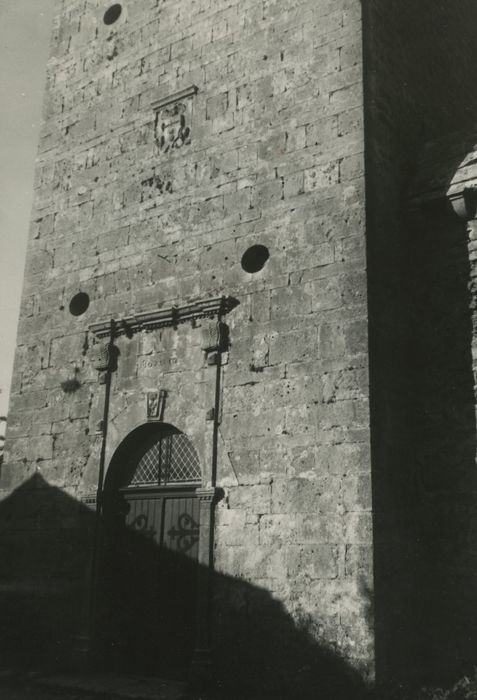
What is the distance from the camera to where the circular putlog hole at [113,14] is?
10867 millimetres

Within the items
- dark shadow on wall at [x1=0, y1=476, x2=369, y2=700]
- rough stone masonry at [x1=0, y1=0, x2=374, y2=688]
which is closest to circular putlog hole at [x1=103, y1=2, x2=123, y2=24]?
rough stone masonry at [x1=0, y1=0, x2=374, y2=688]

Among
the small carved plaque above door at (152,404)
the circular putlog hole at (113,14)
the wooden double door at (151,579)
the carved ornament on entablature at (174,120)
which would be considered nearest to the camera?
the wooden double door at (151,579)

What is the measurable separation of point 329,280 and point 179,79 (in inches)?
153

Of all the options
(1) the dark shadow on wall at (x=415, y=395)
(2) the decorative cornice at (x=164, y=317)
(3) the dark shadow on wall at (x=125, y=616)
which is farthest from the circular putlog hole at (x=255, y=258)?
(3) the dark shadow on wall at (x=125, y=616)

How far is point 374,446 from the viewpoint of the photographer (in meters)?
6.90

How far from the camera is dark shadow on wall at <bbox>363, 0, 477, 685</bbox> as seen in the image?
6.88m

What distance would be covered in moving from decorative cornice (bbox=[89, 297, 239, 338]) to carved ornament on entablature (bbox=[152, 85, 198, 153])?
224 centimetres

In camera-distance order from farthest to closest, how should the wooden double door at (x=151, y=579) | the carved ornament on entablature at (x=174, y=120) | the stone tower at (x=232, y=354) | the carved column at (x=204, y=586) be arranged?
the carved ornament on entablature at (x=174, y=120) → the wooden double door at (x=151, y=579) → the carved column at (x=204, y=586) → the stone tower at (x=232, y=354)

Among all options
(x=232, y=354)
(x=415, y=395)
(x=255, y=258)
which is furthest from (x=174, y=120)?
(x=415, y=395)

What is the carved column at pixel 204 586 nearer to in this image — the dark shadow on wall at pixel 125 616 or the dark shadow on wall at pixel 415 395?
the dark shadow on wall at pixel 125 616

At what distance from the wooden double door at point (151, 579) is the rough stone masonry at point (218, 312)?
1.19ft

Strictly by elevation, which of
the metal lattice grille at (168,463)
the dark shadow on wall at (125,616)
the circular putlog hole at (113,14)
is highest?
the circular putlog hole at (113,14)

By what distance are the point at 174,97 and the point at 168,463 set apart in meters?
4.67

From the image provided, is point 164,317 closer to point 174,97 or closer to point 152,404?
point 152,404
